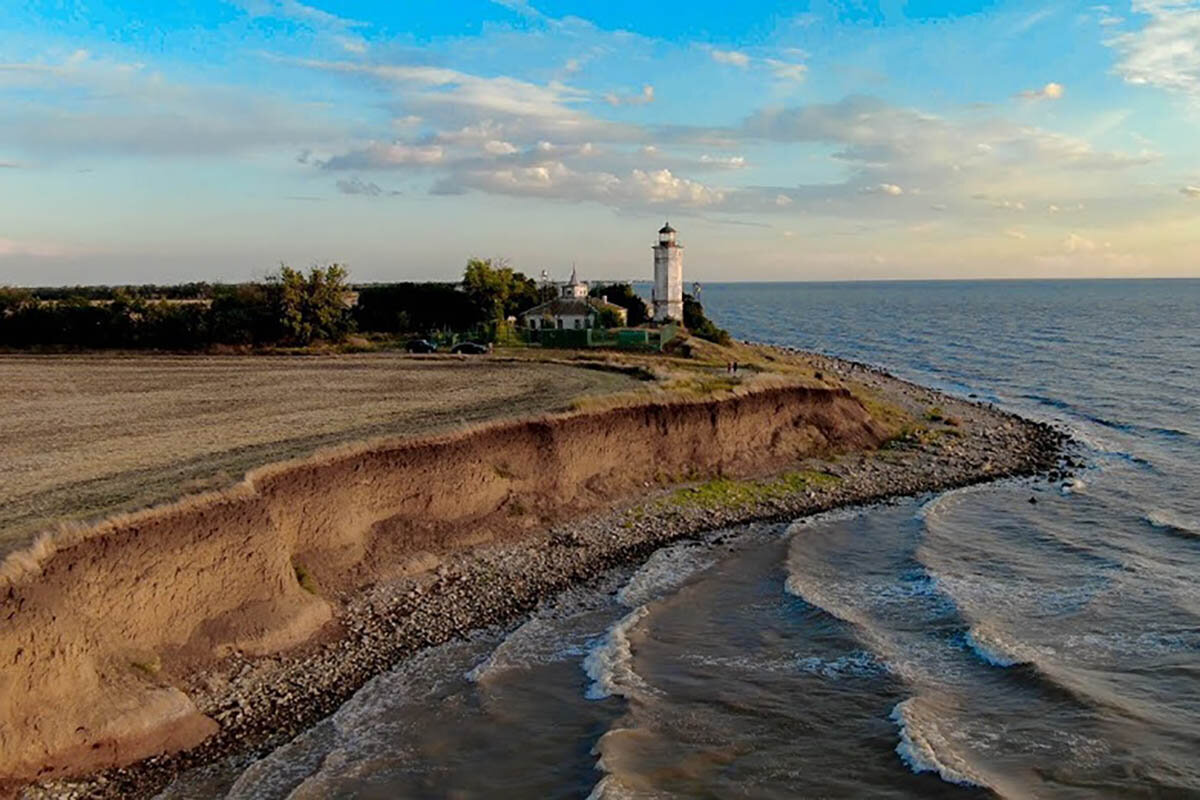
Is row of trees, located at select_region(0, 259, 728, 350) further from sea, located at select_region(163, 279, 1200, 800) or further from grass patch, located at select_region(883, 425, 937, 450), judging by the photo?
sea, located at select_region(163, 279, 1200, 800)

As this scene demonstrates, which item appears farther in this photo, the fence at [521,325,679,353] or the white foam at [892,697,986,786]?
the fence at [521,325,679,353]

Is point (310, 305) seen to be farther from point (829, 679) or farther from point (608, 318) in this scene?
point (829, 679)

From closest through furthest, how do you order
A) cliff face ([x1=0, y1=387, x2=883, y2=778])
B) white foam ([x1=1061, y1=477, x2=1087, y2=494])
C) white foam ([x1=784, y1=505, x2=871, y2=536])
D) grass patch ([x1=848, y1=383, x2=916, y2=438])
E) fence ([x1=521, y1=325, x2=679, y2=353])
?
cliff face ([x1=0, y1=387, x2=883, y2=778]) < white foam ([x1=784, y1=505, x2=871, y2=536]) < white foam ([x1=1061, y1=477, x2=1087, y2=494]) < grass patch ([x1=848, y1=383, x2=916, y2=438]) < fence ([x1=521, y1=325, x2=679, y2=353])

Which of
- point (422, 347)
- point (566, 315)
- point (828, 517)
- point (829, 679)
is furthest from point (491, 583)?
point (566, 315)

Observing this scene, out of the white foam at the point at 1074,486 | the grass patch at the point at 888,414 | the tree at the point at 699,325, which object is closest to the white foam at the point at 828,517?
the white foam at the point at 1074,486

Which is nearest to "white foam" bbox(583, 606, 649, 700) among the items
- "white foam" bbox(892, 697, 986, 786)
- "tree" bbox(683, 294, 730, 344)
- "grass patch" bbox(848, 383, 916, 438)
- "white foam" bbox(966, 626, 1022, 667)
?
"white foam" bbox(892, 697, 986, 786)

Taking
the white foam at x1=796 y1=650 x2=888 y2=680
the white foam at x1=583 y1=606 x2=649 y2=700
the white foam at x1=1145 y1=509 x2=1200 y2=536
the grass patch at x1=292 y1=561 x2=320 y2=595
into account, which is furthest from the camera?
the white foam at x1=1145 y1=509 x2=1200 y2=536
